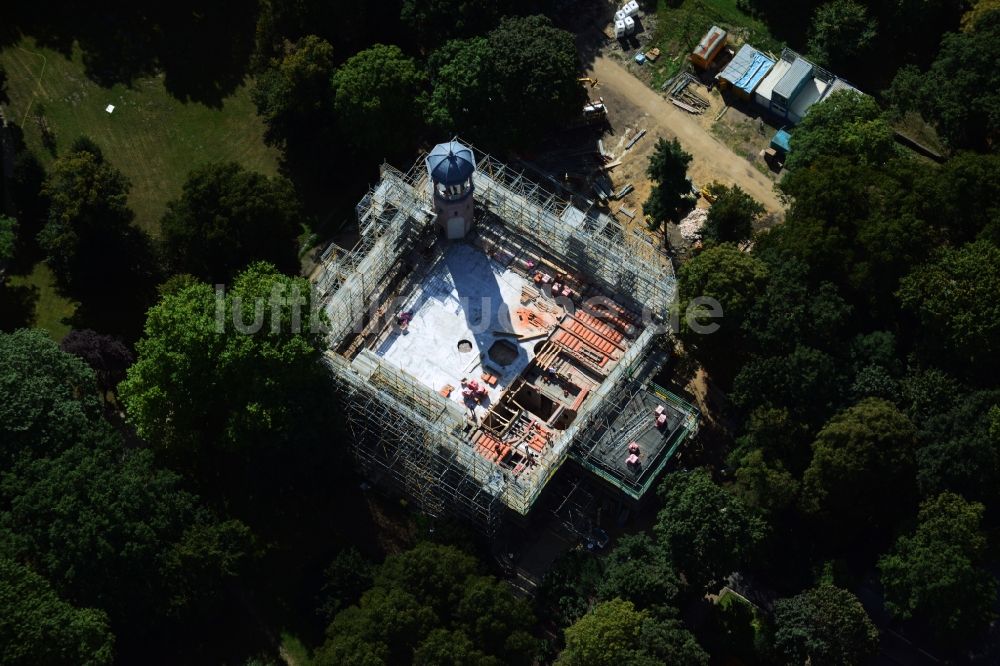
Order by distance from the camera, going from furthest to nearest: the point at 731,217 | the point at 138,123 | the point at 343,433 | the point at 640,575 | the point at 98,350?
the point at 138,123
the point at 731,217
the point at 98,350
the point at 343,433
the point at 640,575

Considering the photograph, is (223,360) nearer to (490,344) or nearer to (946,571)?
(490,344)

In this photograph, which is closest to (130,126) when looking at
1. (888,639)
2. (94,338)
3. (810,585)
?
(94,338)

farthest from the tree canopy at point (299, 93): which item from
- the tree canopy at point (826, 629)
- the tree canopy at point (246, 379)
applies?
the tree canopy at point (826, 629)

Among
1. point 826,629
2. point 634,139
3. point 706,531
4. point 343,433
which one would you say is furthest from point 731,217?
point 343,433

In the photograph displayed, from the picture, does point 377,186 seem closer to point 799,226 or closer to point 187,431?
point 187,431

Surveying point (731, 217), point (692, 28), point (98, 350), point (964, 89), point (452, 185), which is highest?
point (964, 89)

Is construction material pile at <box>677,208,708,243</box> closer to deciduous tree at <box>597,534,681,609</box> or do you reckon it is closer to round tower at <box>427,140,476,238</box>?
round tower at <box>427,140,476,238</box>

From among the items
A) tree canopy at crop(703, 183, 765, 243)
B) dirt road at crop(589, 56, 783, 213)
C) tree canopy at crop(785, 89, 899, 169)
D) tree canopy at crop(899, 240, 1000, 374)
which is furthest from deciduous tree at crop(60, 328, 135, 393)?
tree canopy at crop(899, 240, 1000, 374)

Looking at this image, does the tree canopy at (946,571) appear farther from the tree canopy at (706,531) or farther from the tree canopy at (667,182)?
the tree canopy at (667,182)
